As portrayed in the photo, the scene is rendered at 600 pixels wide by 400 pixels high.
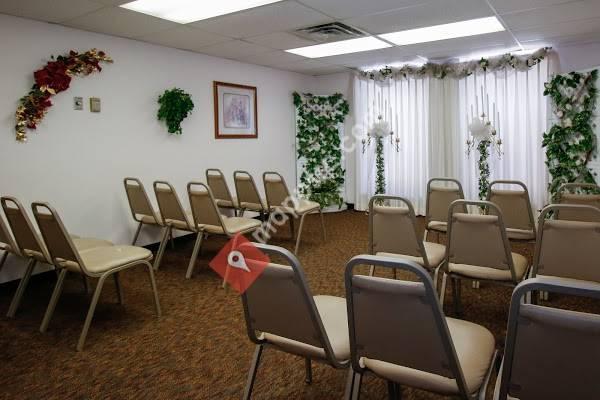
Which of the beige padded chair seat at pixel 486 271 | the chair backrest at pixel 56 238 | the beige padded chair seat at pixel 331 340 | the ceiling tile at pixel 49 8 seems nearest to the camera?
the beige padded chair seat at pixel 331 340

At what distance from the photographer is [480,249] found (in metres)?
2.45

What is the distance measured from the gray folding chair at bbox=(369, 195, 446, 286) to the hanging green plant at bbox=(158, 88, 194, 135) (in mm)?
2921

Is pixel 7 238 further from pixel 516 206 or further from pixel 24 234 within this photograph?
pixel 516 206

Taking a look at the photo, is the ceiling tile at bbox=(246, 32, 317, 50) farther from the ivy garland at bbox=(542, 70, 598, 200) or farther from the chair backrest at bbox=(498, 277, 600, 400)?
the chair backrest at bbox=(498, 277, 600, 400)

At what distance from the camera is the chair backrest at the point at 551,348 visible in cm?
108

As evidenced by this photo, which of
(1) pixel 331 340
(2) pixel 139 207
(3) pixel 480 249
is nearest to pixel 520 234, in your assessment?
(3) pixel 480 249

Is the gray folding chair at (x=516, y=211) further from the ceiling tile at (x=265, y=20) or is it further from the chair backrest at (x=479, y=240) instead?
the ceiling tile at (x=265, y=20)

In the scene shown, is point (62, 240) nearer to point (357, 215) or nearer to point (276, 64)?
point (276, 64)

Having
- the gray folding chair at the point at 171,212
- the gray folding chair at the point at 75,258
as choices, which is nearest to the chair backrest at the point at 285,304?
the gray folding chair at the point at 75,258

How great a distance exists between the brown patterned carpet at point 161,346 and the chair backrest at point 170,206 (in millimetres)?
504

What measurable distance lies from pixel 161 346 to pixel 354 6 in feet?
9.48

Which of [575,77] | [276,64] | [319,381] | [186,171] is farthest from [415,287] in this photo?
[276,64]

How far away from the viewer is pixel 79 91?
4.20m

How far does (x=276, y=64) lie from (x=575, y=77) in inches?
143
